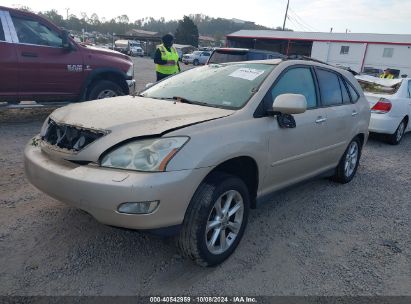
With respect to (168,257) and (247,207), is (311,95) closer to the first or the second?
(247,207)

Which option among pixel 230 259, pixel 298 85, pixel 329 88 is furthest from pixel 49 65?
pixel 230 259

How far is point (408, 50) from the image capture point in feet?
103

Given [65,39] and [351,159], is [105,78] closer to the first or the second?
[65,39]

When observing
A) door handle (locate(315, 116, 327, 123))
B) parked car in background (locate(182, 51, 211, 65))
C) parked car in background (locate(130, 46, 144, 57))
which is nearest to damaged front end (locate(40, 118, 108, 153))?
door handle (locate(315, 116, 327, 123))

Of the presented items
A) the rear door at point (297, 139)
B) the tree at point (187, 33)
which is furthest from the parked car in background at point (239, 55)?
the tree at point (187, 33)

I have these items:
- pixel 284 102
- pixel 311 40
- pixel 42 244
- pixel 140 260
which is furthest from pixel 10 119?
pixel 311 40

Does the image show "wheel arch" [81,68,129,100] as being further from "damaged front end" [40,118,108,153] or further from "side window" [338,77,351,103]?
"side window" [338,77,351,103]

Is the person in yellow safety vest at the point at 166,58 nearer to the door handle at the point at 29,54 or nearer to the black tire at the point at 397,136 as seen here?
the door handle at the point at 29,54

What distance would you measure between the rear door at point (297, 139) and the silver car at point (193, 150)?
1 cm

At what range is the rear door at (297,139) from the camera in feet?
10.8

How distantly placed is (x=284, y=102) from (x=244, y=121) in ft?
1.29

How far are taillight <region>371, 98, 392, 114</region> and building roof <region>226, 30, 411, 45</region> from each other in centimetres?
2880

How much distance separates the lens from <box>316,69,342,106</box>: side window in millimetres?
4121

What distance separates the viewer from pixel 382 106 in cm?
743
